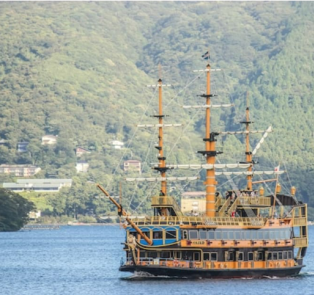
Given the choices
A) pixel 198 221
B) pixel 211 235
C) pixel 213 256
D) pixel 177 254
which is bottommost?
pixel 213 256

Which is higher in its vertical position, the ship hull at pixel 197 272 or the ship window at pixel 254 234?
the ship window at pixel 254 234

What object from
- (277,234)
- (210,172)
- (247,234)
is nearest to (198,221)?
(247,234)

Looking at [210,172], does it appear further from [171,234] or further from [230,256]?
[171,234]

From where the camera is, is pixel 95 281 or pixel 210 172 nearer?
pixel 210 172

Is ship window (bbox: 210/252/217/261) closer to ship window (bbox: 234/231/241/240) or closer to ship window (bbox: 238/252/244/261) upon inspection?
ship window (bbox: 238/252/244/261)

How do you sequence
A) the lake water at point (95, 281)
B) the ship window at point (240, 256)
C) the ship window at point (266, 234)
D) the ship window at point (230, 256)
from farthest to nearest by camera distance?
the ship window at point (266, 234) < the ship window at point (240, 256) < the ship window at point (230, 256) < the lake water at point (95, 281)

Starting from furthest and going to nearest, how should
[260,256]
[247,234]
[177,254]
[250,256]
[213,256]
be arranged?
1. [260,256]
2. [250,256]
3. [247,234]
4. [213,256]
5. [177,254]

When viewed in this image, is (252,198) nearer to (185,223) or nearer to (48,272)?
(185,223)

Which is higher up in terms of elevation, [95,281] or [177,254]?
[177,254]

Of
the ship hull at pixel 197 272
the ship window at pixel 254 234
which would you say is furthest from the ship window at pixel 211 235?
the ship window at pixel 254 234

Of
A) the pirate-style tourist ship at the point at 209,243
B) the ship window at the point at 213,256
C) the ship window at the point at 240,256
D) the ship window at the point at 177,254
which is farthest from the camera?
the ship window at the point at 240,256

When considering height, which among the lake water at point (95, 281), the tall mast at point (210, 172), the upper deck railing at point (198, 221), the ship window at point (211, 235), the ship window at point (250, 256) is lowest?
the lake water at point (95, 281)

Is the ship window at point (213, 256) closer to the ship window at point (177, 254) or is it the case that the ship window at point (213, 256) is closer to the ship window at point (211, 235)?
the ship window at point (211, 235)

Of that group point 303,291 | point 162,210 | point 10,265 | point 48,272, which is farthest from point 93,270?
point 303,291
